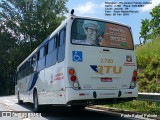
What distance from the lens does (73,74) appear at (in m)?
9.68

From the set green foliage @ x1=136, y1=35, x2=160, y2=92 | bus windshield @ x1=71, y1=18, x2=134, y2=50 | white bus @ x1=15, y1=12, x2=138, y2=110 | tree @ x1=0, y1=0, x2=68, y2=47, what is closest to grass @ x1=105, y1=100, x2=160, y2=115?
green foliage @ x1=136, y1=35, x2=160, y2=92

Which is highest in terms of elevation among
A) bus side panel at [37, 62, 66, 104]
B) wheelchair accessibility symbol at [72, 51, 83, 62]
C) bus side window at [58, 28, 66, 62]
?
bus side window at [58, 28, 66, 62]

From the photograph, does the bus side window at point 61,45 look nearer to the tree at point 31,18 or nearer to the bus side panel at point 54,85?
the bus side panel at point 54,85

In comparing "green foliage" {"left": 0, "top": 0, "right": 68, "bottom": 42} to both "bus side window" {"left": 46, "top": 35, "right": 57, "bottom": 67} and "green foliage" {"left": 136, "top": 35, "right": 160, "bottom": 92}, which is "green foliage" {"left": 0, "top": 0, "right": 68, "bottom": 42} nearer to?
"green foliage" {"left": 136, "top": 35, "right": 160, "bottom": 92}

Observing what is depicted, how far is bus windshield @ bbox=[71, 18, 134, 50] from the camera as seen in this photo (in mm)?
10117

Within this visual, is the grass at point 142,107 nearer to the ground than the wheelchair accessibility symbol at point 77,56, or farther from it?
nearer to the ground

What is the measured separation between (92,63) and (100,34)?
3.50 ft

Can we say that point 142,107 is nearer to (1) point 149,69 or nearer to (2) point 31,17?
(1) point 149,69

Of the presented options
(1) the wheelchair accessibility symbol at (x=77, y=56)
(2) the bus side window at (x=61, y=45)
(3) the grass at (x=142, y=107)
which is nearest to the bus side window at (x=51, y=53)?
(2) the bus side window at (x=61, y=45)

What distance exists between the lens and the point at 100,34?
10453mm

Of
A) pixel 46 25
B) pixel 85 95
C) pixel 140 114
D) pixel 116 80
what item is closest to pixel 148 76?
pixel 140 114

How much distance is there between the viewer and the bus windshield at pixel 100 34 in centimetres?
1012

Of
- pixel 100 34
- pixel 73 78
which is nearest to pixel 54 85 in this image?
pixel 73 78

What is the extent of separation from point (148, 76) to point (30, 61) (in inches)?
253
